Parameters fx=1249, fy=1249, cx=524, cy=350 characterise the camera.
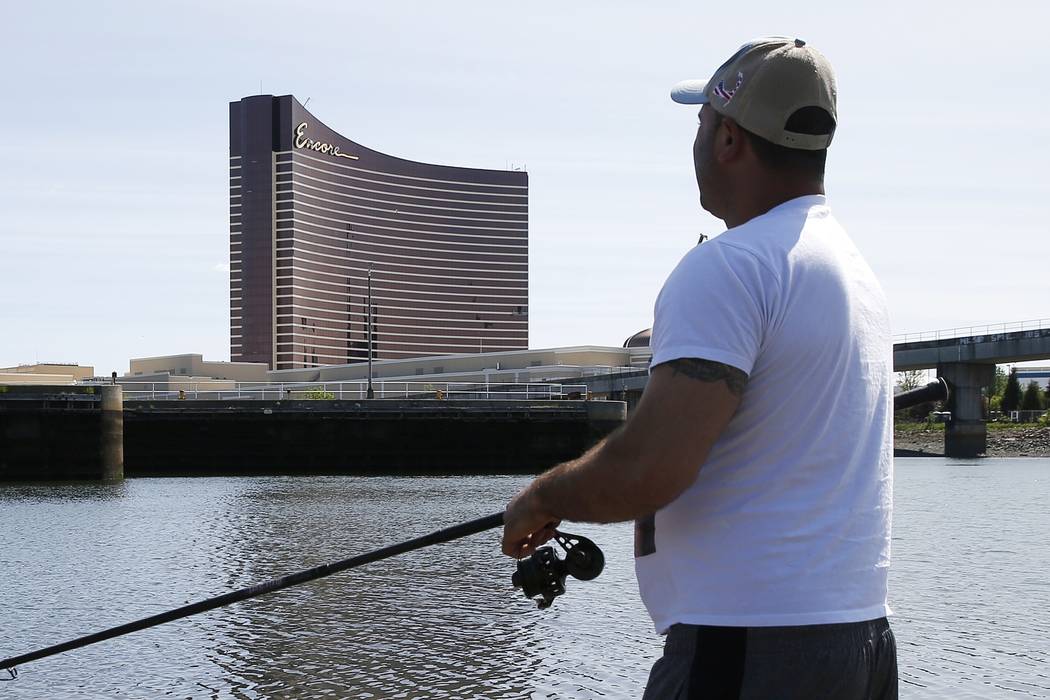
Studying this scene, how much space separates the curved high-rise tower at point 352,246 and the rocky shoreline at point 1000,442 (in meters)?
85.9

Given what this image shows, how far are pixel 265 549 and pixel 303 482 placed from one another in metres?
19.3

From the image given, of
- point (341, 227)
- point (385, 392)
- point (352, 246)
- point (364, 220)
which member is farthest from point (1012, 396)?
point (341, 227)

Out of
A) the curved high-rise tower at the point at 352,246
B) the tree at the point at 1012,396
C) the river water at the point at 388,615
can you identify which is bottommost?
the river water at the point at 388,615

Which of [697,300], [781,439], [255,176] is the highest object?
[255,176]

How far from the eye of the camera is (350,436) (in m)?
42.5

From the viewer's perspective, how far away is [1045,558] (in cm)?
1569

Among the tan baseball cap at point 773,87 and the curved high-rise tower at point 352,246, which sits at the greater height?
the curved high-rise tower at point 352,246

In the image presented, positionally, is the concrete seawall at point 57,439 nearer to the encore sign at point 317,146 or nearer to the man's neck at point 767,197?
→ the man's neck at point 767,197

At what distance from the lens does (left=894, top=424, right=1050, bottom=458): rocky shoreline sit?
71.3 metres

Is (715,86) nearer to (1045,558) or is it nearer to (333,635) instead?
(333,635)

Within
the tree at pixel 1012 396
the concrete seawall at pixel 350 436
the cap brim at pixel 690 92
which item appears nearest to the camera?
the cap brim at pixel 690 92

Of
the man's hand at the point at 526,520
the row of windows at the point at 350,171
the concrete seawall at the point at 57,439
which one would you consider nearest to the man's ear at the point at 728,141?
the man's hand at the point at 526,520

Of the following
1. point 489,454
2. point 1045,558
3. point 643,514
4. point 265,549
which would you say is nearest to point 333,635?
point 265,549

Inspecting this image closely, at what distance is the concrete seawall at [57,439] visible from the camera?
125ft
